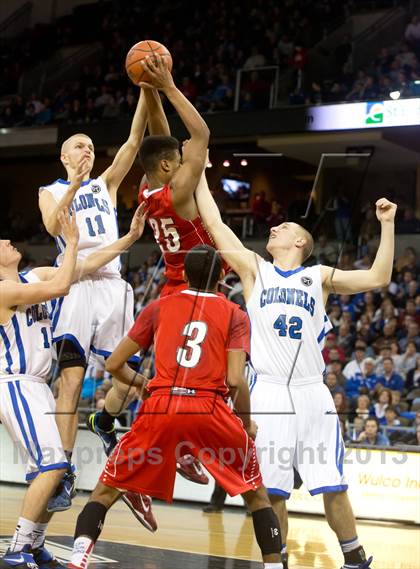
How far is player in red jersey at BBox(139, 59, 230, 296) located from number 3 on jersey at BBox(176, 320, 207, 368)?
1087 mm

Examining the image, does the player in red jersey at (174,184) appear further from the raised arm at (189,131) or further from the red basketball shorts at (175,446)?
the red basketball shorts at (175,446)

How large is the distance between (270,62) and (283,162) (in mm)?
2459

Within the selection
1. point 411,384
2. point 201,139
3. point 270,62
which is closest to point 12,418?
point 201,139

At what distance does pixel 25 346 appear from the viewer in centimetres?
617

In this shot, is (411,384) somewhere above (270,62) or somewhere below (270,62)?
below

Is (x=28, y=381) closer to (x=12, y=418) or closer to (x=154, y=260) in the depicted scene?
(x=12, y=418)

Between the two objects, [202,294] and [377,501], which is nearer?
[202,294]

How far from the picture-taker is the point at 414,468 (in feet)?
36.8

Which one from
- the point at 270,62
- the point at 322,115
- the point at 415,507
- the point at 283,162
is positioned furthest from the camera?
the point at 283,162

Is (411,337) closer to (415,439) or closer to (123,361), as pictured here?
(415,439)

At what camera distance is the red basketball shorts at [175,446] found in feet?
16.6

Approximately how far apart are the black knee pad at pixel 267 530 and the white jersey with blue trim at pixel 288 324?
4.25 ft

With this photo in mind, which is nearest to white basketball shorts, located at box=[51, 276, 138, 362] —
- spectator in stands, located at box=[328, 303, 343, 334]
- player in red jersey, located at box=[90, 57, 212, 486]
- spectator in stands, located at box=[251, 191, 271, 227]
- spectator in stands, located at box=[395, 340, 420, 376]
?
player in red jersey, located at box=[90, 57, 212, 486]

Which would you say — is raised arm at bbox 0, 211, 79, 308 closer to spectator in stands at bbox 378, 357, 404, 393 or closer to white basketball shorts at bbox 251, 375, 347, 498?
white basketball shorts at bbox 251, 375, 347, 498
